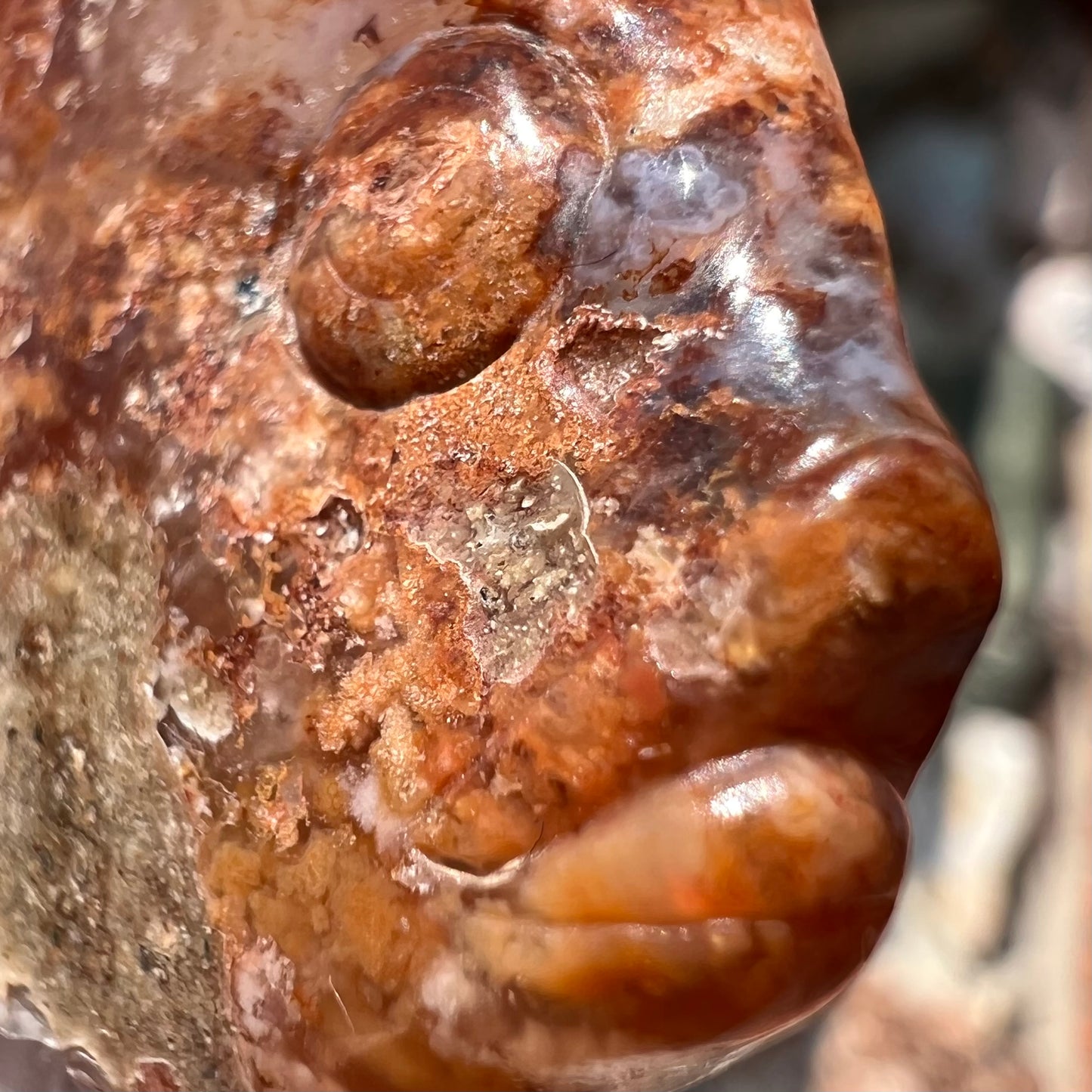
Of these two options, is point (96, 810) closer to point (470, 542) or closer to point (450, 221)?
point (470, 542)

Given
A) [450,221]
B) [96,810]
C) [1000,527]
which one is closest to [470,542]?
[450,221]

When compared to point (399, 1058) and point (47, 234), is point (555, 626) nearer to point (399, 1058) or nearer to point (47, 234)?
point (399, 1058)

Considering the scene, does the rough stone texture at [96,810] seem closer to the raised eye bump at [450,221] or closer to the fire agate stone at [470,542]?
the fire agate stone at [470,542]

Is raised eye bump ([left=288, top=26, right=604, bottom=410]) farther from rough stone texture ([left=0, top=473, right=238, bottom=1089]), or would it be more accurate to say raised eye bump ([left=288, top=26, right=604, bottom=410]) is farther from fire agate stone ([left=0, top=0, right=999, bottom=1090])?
rough stone texture ([left=0, top=473, right=238, bottom=1089])

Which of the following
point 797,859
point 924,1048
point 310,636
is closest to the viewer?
point 797,859

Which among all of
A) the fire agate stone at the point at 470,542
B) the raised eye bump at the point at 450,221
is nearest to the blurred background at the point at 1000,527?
the fire agate stone at the point at 470,542

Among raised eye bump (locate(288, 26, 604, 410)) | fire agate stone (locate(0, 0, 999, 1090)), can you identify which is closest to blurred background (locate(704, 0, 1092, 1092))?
fire agate stone (locate(0, 0, 999, 1090))

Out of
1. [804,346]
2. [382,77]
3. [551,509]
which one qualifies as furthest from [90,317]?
[804,346]
